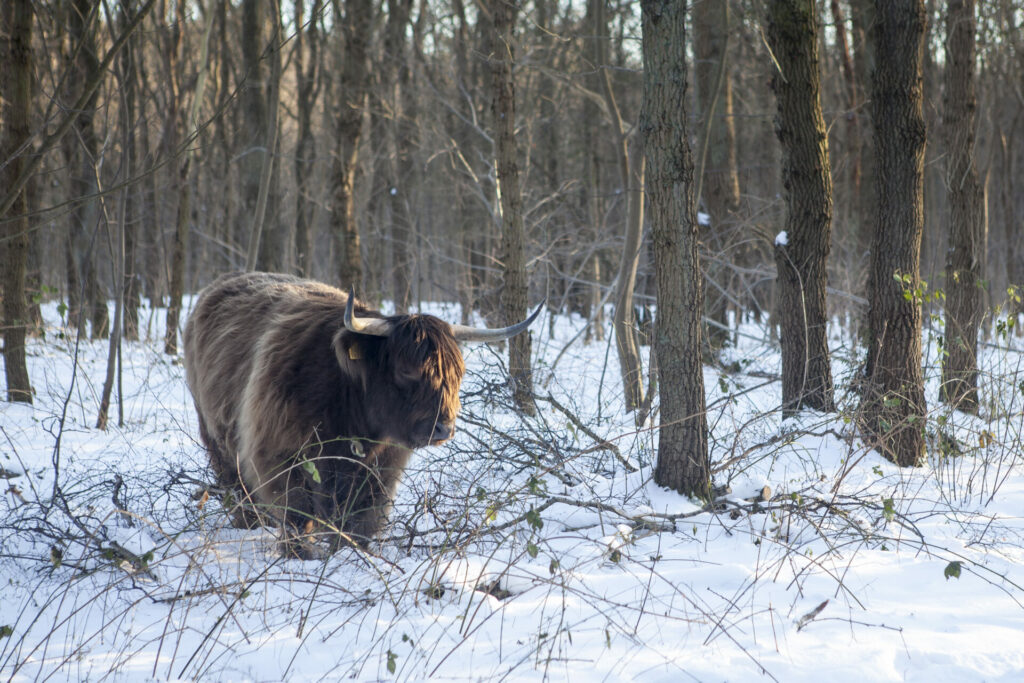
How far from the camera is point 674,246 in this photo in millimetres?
4324

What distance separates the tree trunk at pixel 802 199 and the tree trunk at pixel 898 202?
775mm

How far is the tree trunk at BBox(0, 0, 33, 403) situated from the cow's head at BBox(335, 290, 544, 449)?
2.93m

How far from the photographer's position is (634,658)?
9.46 ft

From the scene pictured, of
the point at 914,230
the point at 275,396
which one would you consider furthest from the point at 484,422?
the point at 914,230

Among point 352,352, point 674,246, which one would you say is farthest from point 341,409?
point 674,246

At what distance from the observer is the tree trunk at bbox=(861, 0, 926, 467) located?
554 cm

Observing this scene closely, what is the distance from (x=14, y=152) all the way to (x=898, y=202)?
626 centimetres

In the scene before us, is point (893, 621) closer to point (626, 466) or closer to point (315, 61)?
point (626, 466)

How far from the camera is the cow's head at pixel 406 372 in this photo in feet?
14.3

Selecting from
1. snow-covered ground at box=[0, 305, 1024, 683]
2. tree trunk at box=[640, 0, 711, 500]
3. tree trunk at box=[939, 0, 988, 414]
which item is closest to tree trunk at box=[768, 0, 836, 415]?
snow-covered ground at box=[0, 305, 1024, 683]

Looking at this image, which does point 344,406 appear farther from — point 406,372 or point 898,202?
point 898,202

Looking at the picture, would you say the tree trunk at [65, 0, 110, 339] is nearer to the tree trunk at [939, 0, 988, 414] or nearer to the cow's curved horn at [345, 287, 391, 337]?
the cow's curved horn at [345, 287, 391, 337]

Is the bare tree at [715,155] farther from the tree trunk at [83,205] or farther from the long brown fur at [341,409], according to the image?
the tree trunk at [83,205]

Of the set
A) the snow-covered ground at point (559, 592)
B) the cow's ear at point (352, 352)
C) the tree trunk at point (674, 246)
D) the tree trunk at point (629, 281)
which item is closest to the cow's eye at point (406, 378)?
the cow's ear at point (352, 352)
